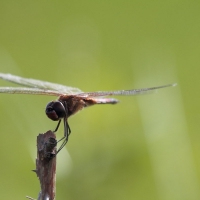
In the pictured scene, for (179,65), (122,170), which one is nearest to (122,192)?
(122,170)

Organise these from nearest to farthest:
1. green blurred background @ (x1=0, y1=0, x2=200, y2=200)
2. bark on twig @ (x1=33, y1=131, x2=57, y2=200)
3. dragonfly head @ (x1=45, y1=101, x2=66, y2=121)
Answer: bark on twig @ (x1=33, y1=131, x2=57, y2=200) < dragonfly head @ (x1=45, y1=101, x2=66, y2=121) < green blurred background @ (x1=0, y1=0, x2=200, y2=200)

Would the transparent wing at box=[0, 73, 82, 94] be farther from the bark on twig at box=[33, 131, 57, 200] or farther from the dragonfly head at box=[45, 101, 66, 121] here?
the bark on twig at box=[33, 131, 57, 200]

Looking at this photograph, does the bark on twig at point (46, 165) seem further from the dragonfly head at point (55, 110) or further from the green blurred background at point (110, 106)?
the green blurred background at point (110, 106)

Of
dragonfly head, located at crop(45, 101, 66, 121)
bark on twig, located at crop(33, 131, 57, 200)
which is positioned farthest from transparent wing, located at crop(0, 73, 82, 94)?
bark on twig, located at crop(33, 131, 57, 200)

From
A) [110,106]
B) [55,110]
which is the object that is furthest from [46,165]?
[110,106]

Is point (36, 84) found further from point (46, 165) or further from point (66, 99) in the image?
point (46, 165)

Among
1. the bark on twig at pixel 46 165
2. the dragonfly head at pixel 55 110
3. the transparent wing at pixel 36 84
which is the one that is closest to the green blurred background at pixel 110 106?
the transparent wing at pixel 36 84
